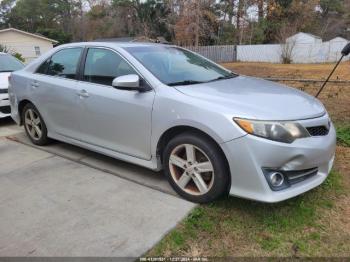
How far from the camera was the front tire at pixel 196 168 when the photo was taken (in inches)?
128

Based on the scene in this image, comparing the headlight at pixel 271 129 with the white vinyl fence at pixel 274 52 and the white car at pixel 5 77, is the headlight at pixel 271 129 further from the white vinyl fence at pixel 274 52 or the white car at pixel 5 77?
the white vinyl fence at pixel 274 52

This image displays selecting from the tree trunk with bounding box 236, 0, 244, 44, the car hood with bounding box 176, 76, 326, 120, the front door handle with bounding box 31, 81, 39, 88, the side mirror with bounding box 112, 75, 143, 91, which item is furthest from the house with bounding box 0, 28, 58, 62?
the car hood with bounding box 176, 76, 326, 120

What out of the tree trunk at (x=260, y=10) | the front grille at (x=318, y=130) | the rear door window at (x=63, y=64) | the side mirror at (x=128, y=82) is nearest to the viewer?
the front grille at (x=318, y=130)

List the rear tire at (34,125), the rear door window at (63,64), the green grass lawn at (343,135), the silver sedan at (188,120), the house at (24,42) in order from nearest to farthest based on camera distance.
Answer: the silver sedan at (188,120)
the rear door window at (63,64)
the green grass lawn at (343,135)
the rear tire at (34,125)
the house at (24,42)

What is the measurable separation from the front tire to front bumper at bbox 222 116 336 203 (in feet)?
0.42

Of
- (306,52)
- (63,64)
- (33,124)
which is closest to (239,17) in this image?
(306,52)

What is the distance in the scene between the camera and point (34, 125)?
5.37 m

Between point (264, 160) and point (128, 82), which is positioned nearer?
point (264, 160)

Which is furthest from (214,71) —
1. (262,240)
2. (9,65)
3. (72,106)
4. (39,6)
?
(39,6)

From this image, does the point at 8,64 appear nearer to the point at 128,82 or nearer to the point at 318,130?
the point at 128,82

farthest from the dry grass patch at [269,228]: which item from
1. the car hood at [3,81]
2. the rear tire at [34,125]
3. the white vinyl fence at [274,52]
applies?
the white vinyl fence at [274,52]

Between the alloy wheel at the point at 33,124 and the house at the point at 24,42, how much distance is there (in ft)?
111

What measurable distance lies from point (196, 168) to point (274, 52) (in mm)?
28181

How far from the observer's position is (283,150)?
2.99m
